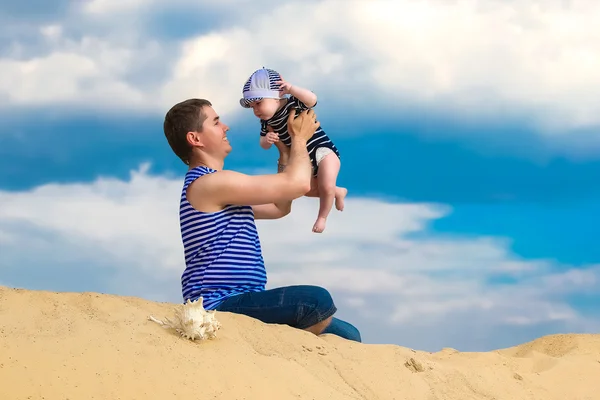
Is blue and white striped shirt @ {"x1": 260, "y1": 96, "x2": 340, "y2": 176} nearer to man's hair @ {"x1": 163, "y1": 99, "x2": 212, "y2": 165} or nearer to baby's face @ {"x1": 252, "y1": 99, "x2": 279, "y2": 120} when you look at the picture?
baby's face @ {"x1": 252, "y1": 99, "x2": 279, "y2": 120}

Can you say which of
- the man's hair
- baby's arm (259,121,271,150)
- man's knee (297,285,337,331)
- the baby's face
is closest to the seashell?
man's knee (297,285,337,331)

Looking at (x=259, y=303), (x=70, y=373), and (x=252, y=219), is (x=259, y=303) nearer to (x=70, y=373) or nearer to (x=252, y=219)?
(x=252, y=219)

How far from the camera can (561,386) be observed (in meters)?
6.05

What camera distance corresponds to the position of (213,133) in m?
5.32

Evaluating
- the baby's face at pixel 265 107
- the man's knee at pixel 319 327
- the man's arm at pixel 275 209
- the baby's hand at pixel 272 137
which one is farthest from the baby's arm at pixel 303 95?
the man's knee at pixel 319 327

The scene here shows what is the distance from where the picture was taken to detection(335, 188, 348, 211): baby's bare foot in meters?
6.43

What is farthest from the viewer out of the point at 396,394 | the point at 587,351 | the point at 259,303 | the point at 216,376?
the point at 587,351

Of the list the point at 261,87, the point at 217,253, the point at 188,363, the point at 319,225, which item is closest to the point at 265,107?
the point at 261,87

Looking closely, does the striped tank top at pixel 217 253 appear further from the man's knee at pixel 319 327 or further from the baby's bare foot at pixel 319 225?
the baby's bare foot at pixel 319 225

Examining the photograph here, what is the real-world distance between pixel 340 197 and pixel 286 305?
1.54 metres

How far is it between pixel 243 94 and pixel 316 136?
72 centimetres

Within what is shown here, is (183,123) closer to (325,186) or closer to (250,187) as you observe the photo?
(250,187)

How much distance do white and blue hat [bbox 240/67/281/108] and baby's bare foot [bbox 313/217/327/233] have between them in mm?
997

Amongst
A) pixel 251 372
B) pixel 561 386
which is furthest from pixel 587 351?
pixel 251 372
